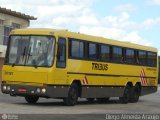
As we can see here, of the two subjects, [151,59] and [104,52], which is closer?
[104,52]

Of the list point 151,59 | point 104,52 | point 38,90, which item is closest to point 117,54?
point 104,52

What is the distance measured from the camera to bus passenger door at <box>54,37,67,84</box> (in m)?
22.2

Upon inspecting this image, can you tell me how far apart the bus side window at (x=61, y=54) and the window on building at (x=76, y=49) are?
1.83ft

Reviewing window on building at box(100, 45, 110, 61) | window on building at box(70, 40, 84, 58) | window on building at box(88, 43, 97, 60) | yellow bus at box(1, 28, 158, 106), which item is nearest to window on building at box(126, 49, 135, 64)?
yellow bus at box(1, 28, 158, 106)

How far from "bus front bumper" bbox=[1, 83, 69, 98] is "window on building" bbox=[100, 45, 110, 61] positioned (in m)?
3.73

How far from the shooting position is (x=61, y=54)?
2244 cm

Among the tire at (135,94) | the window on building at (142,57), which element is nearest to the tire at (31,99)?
the tire at (135,94)

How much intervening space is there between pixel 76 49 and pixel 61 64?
4.67 feet

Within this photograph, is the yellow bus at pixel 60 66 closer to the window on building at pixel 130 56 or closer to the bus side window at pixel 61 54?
the bus side window at pixel 61 54

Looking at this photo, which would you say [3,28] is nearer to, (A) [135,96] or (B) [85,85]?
(A) [135,96]

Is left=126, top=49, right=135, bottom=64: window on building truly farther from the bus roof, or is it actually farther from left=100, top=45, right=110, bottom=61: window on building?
left=100, top=45, right=110, bottom=61: window on building

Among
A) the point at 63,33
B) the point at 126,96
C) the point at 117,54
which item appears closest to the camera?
the point at 63,33

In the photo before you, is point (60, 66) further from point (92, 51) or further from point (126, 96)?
point (126, 96)

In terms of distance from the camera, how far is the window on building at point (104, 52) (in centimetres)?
2585
